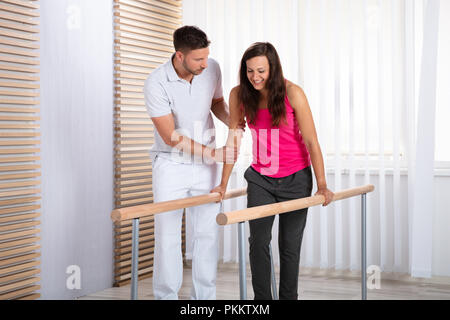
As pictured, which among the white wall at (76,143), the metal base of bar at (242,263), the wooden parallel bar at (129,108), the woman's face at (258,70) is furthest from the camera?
the wooden parallel bar at (129,108)

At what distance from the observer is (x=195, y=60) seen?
2859 mm

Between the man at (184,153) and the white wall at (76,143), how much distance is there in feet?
3.22

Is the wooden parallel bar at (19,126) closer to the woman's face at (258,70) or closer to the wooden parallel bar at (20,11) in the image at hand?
the wooden parallel bar at (20,11)

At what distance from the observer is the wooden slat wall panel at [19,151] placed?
331 cm

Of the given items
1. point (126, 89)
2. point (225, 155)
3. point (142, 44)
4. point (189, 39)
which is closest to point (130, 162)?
point (126, 89)

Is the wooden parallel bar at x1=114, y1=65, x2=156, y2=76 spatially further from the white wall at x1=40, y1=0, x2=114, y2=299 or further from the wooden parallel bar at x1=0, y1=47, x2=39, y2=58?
the wooden parallel bar at x1=0, y1=47, x2=39, y2=58

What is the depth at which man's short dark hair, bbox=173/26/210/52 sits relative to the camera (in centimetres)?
282

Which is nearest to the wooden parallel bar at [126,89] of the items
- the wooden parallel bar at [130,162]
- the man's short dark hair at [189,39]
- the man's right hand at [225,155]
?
the wooden parallel bar at [130,162]

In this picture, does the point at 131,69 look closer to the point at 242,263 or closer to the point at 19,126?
the point at 19,126

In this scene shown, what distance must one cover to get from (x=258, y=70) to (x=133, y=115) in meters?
1.92

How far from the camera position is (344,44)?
453 centimetres

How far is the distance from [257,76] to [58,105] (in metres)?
1.64
